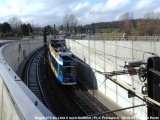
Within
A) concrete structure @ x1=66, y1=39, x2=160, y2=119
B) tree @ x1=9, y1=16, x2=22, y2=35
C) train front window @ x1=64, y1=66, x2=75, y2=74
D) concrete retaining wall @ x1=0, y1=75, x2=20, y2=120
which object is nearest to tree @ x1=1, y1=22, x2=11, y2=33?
tree @ x1=9, y1=16, x2=22, y2=35

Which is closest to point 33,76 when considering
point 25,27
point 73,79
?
point 73,79

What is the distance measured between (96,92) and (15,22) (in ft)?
340

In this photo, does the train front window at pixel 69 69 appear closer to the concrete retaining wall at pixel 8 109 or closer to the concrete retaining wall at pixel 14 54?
the concrete retaining wall at pixel 14 54

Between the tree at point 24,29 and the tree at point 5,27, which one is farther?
the tree at point 24,29

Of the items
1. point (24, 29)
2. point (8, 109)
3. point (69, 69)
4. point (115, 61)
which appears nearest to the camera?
point (8, 109)

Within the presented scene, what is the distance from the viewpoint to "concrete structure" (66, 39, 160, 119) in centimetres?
1595

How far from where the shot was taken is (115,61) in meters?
20.8

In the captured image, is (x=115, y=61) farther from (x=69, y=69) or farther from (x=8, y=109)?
(x=8, y=109)

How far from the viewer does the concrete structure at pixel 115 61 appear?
15.9m

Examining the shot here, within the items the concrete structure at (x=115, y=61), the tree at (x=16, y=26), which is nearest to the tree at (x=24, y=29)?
the tree at (x=16, y=26)

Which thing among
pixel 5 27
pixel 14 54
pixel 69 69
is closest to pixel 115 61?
pixel 69 69

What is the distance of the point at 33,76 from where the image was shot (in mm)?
30531

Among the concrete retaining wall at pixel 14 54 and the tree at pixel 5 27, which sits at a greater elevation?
the tree at pixel 5 27

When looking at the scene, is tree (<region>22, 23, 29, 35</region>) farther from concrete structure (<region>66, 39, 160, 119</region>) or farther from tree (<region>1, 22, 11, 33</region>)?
concrete structure (<region>66, 39, 160, 119</region>)
